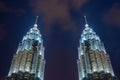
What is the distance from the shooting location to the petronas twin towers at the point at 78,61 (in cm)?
9356

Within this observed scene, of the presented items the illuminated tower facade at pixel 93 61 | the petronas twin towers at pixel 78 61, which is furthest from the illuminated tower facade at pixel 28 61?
the illuminated tower facade at pixel 93 61

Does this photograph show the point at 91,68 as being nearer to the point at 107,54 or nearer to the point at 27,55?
the point at 107,54

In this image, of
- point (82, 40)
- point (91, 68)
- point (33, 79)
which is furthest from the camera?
point (82, 40)

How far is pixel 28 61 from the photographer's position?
9981cm

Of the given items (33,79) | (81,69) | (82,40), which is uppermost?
(82,40)

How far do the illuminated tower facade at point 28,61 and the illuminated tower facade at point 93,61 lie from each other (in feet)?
54.7

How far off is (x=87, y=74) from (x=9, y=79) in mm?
29701

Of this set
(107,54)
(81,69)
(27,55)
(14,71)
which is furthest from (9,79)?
(107,54)

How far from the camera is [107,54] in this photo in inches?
4218

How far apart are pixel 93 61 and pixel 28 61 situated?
86.6 ft

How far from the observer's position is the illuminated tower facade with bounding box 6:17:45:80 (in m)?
93.2

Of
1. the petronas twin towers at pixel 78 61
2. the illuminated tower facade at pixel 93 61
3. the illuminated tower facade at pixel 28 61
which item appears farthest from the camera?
the illuminated tower facade at pixel 93 61

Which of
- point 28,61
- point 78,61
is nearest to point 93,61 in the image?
point 78,61

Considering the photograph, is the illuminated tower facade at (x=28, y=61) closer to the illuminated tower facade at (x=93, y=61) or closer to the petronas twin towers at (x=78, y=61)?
the petronas twin towers at (x=78, y=61)
